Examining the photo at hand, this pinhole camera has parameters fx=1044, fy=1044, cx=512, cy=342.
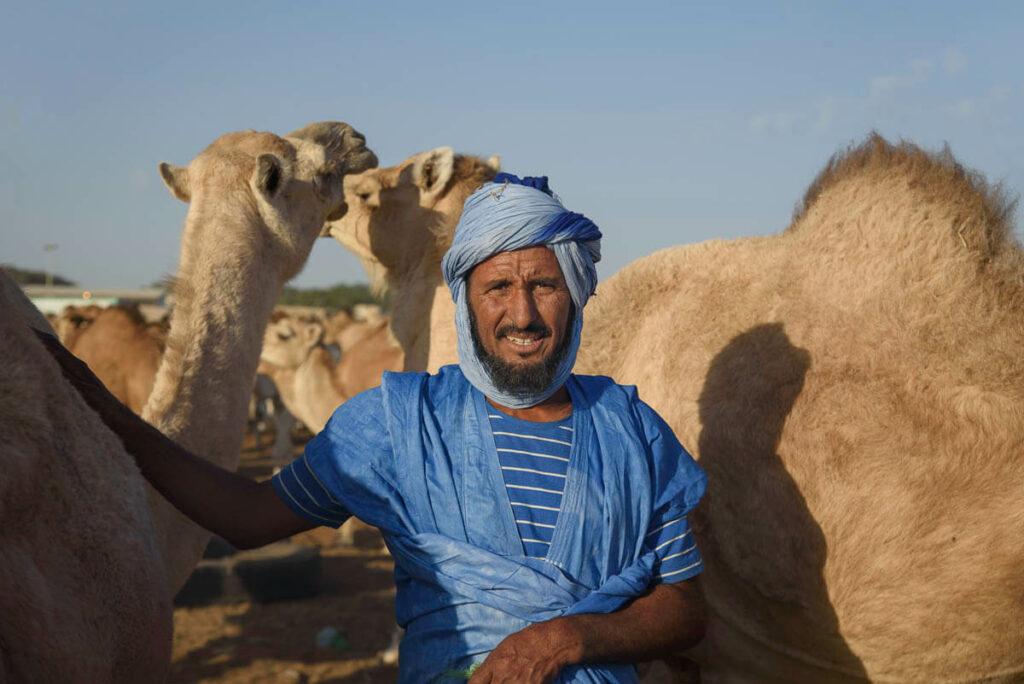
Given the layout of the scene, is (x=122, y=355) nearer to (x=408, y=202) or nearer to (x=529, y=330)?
(x=408, y=202)

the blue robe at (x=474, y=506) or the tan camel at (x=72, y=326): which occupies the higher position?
the tan camel at (x=72, y=326)

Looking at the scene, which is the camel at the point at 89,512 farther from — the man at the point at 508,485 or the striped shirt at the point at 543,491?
the striped shirt at the point at 543,491

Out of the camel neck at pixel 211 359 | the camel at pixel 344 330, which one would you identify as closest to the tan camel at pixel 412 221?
the camel neck at pixel 211 359

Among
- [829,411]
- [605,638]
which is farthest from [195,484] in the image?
[829,411]

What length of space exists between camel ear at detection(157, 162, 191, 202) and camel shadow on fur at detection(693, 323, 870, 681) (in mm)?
2390

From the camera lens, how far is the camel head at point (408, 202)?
497 cm

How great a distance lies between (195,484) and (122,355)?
896cm

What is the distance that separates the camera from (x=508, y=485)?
2311 mm

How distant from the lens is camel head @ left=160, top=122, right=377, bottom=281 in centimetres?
400

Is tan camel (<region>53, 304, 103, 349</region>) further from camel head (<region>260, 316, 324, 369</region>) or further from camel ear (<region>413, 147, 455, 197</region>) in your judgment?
camel ear (<region>413, 147, 455, 197</region>)

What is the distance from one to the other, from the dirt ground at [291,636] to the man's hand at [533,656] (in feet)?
16.0

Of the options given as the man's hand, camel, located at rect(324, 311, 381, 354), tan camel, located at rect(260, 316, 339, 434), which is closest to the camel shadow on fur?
the man's hand

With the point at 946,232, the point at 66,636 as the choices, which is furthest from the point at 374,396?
the point at 946,232

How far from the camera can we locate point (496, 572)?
2.24 meters
